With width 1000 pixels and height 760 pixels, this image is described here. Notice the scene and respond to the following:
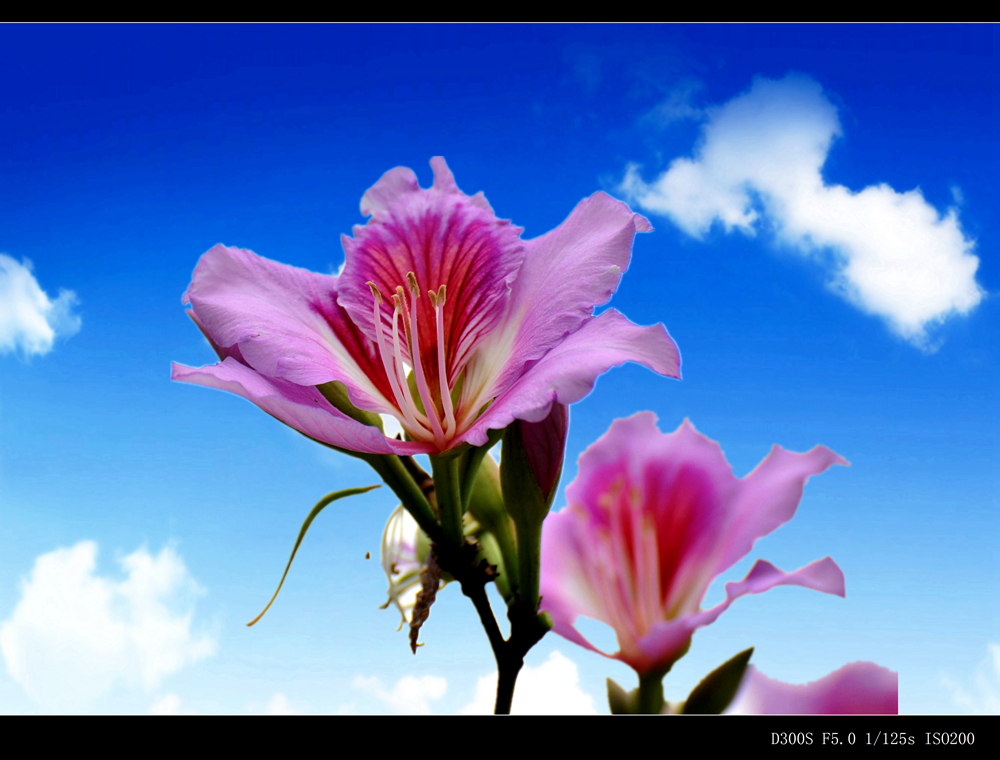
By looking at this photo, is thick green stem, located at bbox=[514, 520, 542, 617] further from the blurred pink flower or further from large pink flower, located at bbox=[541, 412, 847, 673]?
the blurred pink flower

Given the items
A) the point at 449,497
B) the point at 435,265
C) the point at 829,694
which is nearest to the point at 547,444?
the point at 449,497

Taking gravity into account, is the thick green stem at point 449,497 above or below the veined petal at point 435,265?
below

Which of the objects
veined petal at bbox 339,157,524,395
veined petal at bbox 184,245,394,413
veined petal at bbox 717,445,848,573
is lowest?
veined petal at bbox 717,445,848,573

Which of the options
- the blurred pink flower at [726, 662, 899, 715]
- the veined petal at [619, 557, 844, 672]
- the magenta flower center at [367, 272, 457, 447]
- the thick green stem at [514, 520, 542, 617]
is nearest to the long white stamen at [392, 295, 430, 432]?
the magenta flower center at [367, 272, 457, 447]

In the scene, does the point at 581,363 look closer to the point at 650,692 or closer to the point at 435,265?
the point at 435,265

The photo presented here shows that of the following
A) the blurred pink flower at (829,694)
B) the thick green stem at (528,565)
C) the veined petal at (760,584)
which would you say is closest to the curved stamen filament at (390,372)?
the thick green stem at (528,565)

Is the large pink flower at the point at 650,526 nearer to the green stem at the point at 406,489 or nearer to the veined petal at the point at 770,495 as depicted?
the veined petal at the point at 770,495
